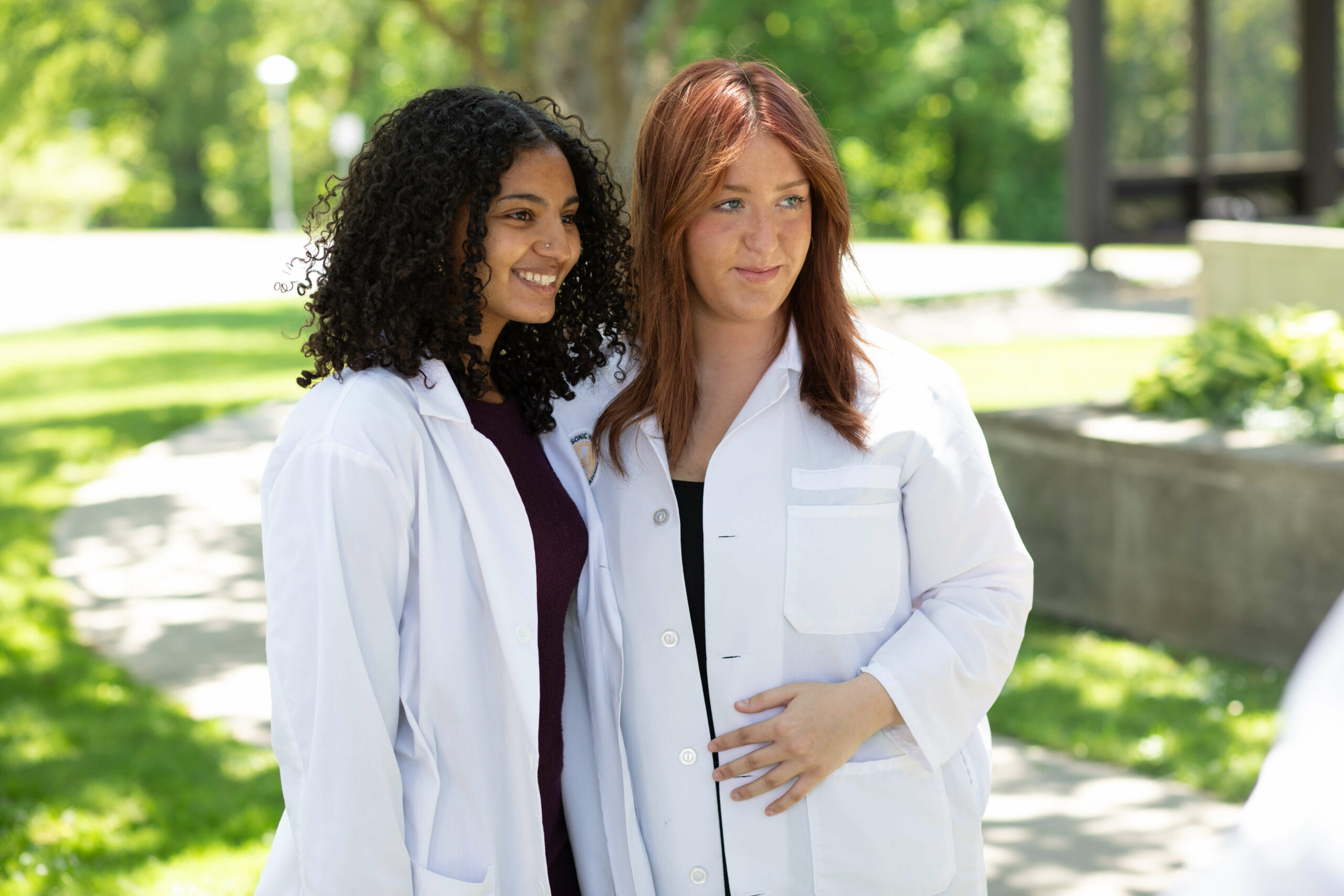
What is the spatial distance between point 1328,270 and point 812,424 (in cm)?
836

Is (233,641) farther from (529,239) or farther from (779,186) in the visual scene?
(779,186)

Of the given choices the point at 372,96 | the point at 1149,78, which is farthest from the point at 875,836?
the point at 372,96

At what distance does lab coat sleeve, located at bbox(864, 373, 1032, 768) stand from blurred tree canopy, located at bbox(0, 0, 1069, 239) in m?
28.8

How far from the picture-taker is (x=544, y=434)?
8.69ft

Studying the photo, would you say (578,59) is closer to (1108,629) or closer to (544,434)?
(1108,629)

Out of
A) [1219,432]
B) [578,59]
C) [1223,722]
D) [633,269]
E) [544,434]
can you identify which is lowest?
[1223,722]

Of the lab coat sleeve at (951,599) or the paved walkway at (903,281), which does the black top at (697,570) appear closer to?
the lab coat sleeve at (951,599)

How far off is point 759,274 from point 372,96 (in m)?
46.2

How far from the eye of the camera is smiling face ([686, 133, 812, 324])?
2.50 meters

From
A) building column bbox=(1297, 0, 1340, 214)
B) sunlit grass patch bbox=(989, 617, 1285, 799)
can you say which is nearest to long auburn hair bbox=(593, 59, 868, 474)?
sunlit grass patch bbox=(989, 617, 1285, 799)

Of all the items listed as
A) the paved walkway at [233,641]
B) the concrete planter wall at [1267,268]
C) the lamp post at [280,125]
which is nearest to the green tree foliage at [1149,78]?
the concrete planter wall at [1267,268]

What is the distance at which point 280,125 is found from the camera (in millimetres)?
42625

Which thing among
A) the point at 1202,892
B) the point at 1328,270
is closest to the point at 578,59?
the point at 1328,270

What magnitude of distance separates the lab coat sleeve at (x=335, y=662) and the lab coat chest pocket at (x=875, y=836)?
76 cm
